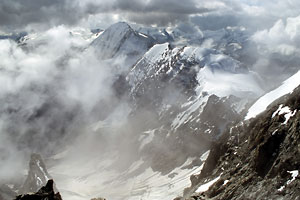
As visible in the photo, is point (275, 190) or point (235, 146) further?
point (235, 146)

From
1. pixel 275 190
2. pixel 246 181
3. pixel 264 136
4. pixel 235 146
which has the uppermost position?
pixel 235 146

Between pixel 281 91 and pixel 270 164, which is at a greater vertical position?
pixel 281 91

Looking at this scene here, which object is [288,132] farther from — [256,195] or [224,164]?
[224,164]

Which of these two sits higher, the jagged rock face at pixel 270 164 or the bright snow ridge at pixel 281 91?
the bright snow ridge at pixel 281 91

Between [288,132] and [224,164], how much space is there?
35.1m

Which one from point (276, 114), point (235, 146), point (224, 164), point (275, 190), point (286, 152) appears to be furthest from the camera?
point (235, 146)

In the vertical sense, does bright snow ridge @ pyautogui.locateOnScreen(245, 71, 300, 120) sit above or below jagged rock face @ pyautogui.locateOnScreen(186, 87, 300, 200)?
above

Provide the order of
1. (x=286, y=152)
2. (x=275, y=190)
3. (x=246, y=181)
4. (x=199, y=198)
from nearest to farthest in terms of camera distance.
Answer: (x=275, y=190) → (x=286, y=152) → (x=246, y=181) → (x=199, y=198)

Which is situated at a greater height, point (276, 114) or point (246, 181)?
point (276, 114)

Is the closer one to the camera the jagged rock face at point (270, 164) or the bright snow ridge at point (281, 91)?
the jagged rock face at point (270, 164)

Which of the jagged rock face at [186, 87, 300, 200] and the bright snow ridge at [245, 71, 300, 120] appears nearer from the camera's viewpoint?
the jagged rock face at [186, 87, 300, 200]

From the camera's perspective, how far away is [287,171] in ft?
216

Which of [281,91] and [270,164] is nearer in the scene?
[270,164]

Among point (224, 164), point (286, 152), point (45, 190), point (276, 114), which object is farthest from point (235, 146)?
point (45, 190)
